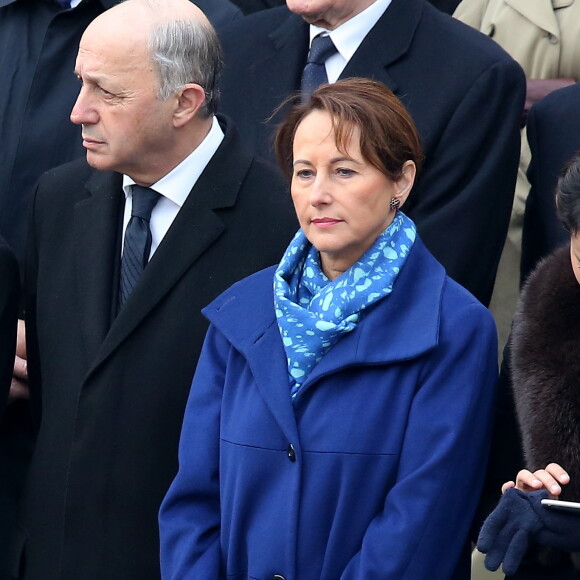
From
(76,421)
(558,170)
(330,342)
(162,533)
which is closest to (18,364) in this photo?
(76,421)

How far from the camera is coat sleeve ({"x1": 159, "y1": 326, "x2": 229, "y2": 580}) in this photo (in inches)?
131

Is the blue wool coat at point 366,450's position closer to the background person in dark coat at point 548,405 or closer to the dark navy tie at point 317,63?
the background person in dark coat at point 548,405

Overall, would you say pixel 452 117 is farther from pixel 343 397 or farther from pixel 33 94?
pixel 33 94

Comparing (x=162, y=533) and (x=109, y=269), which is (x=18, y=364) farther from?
(x=162, y=533)

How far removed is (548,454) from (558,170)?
3.26 ft

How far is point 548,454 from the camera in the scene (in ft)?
10.3

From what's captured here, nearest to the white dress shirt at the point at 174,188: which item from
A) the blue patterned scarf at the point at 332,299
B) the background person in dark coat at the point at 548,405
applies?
the blue patterned scarf at the point at 332,299

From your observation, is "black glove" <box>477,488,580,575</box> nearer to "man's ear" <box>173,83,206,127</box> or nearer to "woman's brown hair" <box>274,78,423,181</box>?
"woman's brown hair" <box>274,78,423,181</box>

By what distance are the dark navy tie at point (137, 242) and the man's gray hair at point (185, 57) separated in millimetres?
282

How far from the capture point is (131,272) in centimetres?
384

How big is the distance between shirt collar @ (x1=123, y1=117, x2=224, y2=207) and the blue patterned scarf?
0.60 metres

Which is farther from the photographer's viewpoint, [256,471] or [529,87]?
[529,87]

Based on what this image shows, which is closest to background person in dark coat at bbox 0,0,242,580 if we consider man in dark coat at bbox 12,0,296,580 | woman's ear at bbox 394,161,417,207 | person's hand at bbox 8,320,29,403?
person's hand at bbox 8,320,29,403

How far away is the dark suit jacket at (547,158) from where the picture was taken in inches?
151
